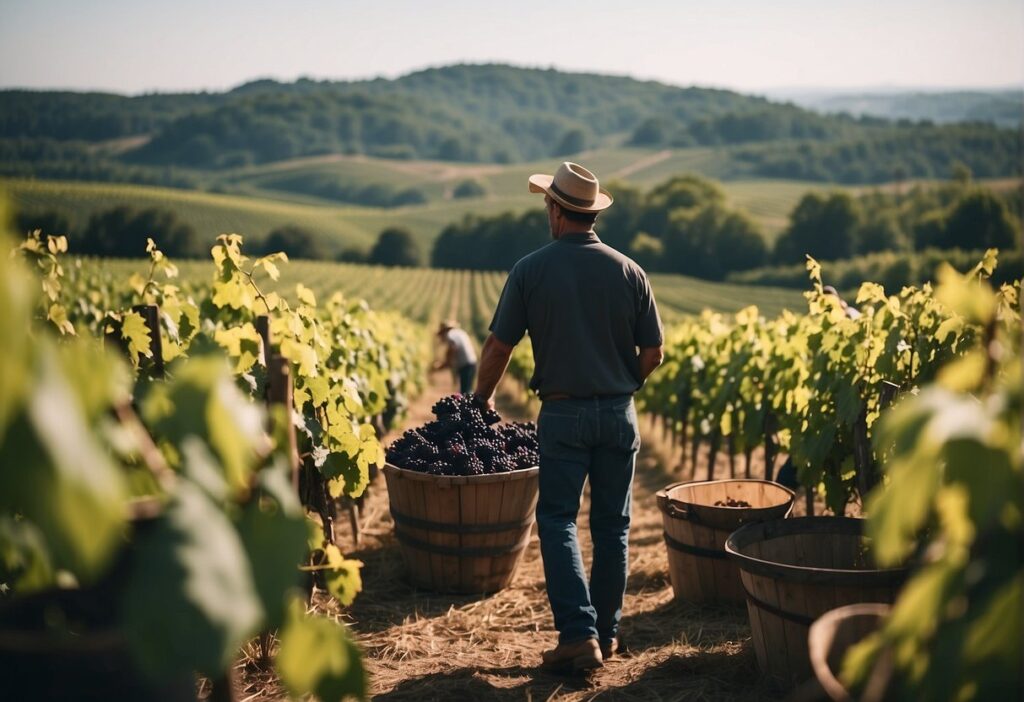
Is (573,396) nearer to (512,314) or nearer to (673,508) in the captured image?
(512,314)

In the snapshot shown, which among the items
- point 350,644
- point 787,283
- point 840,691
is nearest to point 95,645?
point 350,644

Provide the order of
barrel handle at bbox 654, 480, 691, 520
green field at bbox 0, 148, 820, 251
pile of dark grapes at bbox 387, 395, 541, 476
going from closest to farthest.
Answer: barrel handle at bbox 654, 480, 691, 520 < pile of dark grapes at bbox 387, 395, 541, 476 < green field at bbox 0, 148, 820, 251

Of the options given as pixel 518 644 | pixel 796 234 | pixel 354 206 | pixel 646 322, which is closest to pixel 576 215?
pixel 646 322

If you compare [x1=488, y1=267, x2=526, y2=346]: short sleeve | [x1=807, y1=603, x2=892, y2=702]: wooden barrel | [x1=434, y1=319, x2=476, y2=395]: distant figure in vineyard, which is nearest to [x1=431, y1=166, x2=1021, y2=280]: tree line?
[x1=434, y1=319, x2=476, y2=395]: distant figure in vineyard

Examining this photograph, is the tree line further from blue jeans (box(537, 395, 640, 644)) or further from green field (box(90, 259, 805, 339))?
blue jeans (box(537, 395, 640, 644))

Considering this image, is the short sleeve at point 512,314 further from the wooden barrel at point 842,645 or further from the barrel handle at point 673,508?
the wooden barrel at point 842,645

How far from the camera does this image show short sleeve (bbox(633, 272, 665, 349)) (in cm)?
394

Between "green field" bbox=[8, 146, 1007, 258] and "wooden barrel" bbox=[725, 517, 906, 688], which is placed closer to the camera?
"wooden barrel" bbox=[725, 517, 906, 688]

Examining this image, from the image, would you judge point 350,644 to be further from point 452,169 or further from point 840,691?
point 452,169

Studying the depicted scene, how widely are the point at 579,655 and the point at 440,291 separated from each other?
177 ft

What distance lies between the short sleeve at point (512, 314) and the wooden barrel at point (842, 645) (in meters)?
1.86

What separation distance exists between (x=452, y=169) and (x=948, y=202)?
90377mm

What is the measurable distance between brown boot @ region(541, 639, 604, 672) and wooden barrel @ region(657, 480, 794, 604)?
1.07m

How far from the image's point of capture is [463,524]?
488 cm
